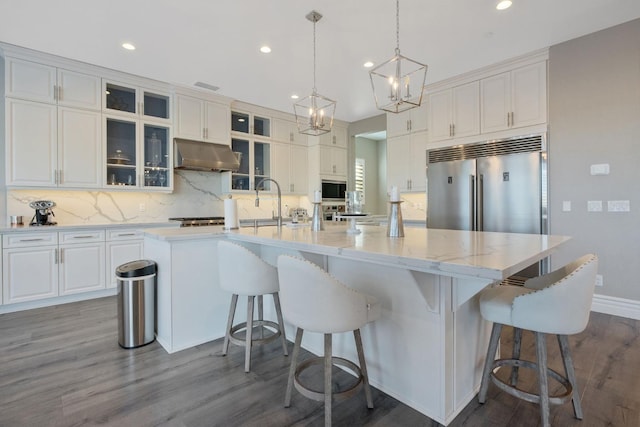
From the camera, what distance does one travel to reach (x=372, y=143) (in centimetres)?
785

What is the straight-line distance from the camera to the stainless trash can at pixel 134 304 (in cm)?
241

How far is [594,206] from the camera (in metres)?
3.22

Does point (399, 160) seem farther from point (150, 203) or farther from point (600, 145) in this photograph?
point (150, 203)

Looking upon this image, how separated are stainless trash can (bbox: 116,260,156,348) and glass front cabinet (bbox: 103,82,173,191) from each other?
84.5 inches

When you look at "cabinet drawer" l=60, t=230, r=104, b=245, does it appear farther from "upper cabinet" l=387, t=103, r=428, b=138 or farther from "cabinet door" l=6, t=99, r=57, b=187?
"upper cabinet" l=387, t=103, r=428, b=138

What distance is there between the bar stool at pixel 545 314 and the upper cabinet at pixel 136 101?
4530 millimetres

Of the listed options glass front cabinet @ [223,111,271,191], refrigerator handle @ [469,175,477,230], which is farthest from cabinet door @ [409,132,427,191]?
glass front cabinet @ [223,111,271,191]

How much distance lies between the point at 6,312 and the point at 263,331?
2.90 metres

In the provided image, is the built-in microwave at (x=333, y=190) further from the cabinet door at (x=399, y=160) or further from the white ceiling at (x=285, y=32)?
the white ceiling at (x=285, y=32)

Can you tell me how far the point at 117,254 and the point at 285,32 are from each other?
3235 mm

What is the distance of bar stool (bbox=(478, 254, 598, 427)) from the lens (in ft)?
4.39

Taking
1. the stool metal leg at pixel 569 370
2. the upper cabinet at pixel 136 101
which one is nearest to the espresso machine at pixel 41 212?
the upper cabinet at pixel 136 101

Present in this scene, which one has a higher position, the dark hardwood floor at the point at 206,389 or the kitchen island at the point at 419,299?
the kitchen island at the point at 419,299

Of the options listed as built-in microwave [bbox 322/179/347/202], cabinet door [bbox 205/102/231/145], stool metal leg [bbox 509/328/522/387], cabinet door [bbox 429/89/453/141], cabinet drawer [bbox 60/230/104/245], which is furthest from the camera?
built-in microwave [bbox 322/179/347/202]
